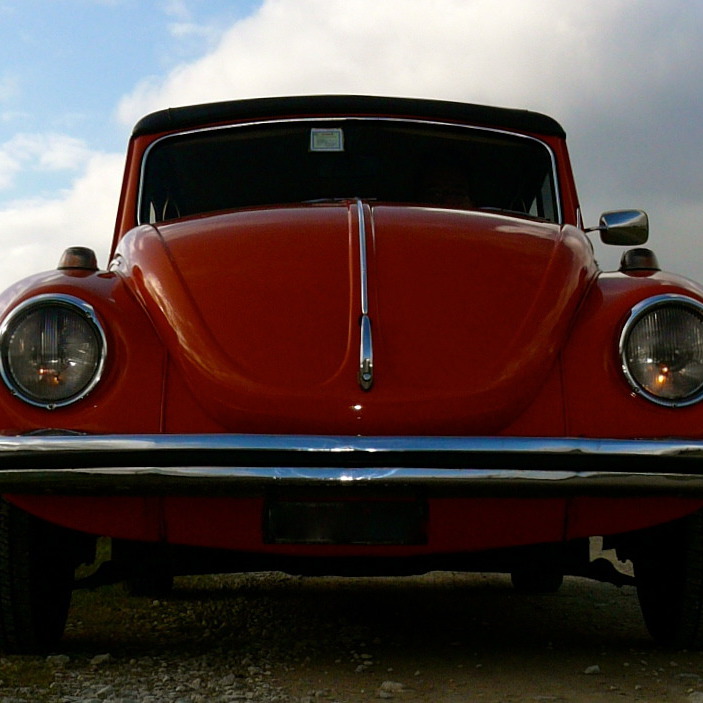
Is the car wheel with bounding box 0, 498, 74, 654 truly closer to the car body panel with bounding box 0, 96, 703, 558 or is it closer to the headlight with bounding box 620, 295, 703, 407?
the car body panel with bounding box 0, 96, 703, 558

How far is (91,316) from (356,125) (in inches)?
74.4

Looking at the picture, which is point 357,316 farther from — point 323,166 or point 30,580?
point 323,166

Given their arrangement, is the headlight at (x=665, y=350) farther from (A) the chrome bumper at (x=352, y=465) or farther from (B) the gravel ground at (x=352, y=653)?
(B) the gravel ground at (x=352, y=653)

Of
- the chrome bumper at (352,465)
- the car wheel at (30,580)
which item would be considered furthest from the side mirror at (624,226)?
the car wheel at (30,580)

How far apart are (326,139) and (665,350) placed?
196cm

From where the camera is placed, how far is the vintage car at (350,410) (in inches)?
107

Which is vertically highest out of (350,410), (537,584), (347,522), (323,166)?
(323,166)

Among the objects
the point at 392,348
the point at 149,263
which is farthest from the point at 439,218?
the point at 149,263

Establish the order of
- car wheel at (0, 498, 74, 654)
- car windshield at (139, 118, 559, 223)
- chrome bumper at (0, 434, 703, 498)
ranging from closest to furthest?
chrome bumper at (0, 434, 703, 498)
car wheel at (0, 498, 74, 654)
car windshield at (139, 118, 559, 223)

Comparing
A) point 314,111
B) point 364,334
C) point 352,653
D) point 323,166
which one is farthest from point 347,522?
point 314,111

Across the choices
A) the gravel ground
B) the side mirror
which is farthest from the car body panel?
the side mirror

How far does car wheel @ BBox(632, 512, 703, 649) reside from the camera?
10.3 feet

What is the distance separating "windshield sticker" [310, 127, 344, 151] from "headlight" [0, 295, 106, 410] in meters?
1.75

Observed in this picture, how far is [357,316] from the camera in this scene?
293 centimetres
